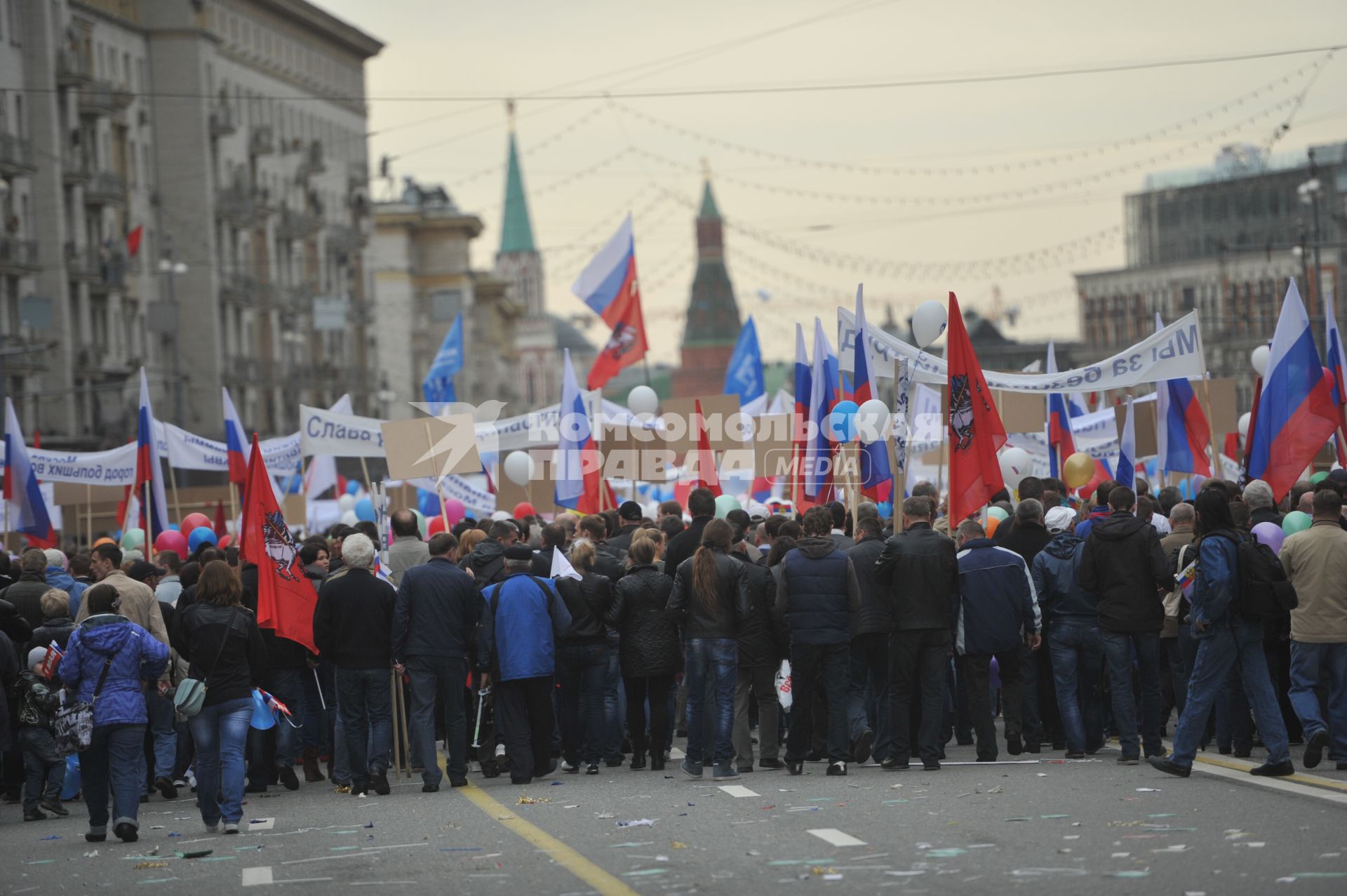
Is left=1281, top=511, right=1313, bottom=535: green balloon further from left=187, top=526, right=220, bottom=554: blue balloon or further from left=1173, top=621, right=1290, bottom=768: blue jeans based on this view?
left=187, top=526, right=220, bottom=554: blue balloon

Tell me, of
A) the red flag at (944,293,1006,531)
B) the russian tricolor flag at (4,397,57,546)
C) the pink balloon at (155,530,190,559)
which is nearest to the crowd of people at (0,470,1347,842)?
the red flag at (944,293,1006,531)

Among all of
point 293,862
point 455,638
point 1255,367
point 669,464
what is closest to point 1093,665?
point 455,638

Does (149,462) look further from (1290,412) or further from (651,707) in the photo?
(1290,412)

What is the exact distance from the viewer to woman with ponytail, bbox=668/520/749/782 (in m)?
14.3

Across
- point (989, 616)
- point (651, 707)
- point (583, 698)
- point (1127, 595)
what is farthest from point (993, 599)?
point (583, 698)

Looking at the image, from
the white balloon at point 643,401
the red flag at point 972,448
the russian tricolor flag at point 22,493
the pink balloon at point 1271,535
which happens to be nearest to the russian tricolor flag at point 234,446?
the russian tricolor flag at point 22,493

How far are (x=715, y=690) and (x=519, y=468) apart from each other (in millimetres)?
11961

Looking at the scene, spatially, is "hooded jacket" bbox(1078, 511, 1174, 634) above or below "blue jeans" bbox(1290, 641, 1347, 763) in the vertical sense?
above

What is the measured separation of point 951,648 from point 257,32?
66302 millimetres

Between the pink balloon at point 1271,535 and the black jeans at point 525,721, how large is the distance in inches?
192

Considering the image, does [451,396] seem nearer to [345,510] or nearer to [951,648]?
[345,510]

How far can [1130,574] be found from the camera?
13.6 m

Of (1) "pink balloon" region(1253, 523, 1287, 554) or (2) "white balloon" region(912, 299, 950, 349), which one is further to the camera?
(2) "white balloon" region(912, 299, 950, 349)

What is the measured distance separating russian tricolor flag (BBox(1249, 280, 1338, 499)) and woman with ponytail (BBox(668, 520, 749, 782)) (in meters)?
5.34
